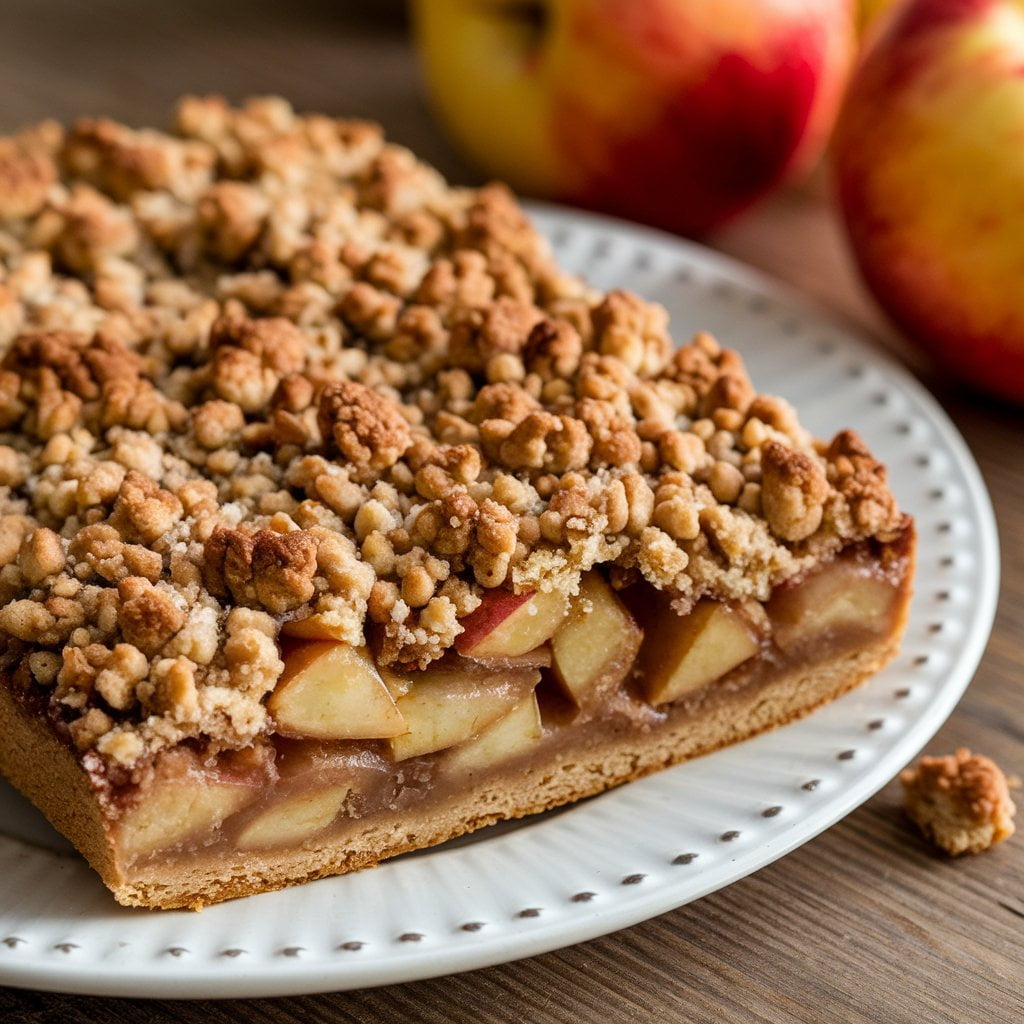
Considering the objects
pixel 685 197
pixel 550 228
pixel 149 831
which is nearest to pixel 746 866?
pixel 149 831

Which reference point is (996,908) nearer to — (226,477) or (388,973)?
(388,973)

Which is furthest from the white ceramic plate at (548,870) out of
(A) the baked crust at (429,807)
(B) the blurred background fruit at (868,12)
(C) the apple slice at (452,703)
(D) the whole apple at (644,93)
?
(B) the blurred background fruit at (868,12)

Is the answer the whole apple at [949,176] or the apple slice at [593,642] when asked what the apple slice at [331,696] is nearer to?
the apple slice at [593,642]

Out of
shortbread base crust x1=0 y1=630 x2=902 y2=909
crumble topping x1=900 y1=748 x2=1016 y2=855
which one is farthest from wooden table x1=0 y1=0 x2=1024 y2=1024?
shortbread base crust x1=0 y1=630 x2=902 y2=909

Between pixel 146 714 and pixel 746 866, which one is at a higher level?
pixel 746 866

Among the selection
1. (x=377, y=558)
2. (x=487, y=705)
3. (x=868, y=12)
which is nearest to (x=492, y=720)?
(x=487, y=705)

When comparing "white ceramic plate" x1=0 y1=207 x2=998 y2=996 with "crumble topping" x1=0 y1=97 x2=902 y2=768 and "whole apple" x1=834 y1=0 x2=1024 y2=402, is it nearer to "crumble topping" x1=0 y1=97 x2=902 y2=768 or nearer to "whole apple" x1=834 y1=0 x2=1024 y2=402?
"crumble topping" x1=0 y1=97 x2=902 y2=768

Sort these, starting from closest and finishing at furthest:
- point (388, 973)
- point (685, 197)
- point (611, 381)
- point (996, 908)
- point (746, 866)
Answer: point (388, 973), point (746, 866), point (996, 908), point (611, 381), point (685, 197)
